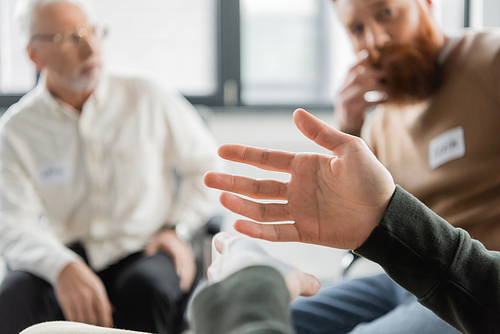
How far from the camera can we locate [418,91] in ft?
2.10

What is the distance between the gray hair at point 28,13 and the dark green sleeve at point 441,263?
3.33ft

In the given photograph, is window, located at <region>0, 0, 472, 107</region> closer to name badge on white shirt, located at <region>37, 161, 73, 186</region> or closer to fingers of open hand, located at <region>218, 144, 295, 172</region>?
name badge on white shirt, located at <region>37, 161, 73, 186</region>

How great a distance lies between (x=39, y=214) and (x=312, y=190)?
919mm

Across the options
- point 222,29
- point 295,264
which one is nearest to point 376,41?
point 295,264

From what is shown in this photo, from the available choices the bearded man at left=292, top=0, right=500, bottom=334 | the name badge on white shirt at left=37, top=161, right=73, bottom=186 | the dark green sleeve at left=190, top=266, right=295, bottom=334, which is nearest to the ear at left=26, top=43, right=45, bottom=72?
the name badge on white shirt at left=37, top=161, right=73, bottom=186

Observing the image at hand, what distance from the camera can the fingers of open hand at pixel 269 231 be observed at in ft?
1.34

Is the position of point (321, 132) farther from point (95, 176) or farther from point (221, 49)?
point (221, 49)

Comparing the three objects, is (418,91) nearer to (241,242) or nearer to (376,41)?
(376,41)

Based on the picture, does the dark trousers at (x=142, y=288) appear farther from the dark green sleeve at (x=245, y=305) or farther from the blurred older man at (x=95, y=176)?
the dark green sleeve at (x=245, y=305)

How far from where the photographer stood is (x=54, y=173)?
1093mm

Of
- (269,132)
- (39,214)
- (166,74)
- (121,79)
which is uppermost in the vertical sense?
(121,79)

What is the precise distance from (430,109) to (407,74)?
0.22 feet

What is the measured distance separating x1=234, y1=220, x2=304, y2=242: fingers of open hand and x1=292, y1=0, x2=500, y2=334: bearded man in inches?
6.1

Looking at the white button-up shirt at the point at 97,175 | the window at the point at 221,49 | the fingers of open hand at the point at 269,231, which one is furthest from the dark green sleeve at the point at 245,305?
the window at the point at 221,49
